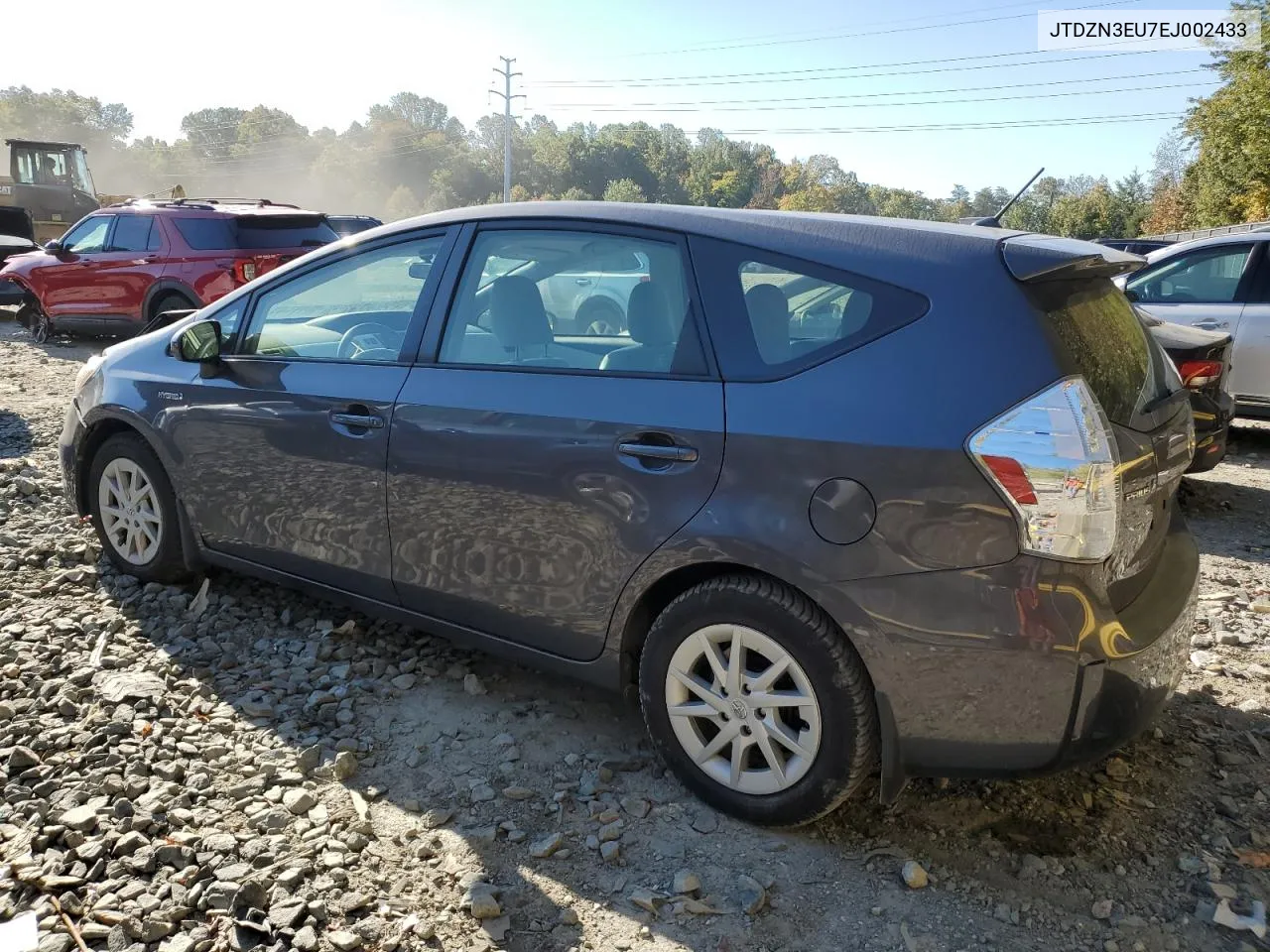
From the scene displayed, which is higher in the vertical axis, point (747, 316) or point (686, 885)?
point (747, 316)

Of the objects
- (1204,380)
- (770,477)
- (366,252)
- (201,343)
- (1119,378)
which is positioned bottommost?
(1204,380)

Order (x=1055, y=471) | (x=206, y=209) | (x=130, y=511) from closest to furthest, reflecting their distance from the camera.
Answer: (x=1055, y=471) < (x=130, y=511) < (x=206, y=209)

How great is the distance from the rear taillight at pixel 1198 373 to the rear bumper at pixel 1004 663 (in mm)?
3783

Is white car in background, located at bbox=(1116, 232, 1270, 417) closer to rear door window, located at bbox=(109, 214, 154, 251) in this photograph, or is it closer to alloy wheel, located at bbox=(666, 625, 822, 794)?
alloy wheel, located at bbox=(666, 625, 822, 794)

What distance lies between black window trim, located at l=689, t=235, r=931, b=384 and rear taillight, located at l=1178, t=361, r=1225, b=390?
4046 millimetres

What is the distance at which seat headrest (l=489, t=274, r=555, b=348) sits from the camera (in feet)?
10.6

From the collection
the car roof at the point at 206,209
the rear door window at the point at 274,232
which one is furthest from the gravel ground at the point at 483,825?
the car roof at the point at 206,209

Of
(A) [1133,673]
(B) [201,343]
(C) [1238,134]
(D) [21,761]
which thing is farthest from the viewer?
(C) [1238,134]

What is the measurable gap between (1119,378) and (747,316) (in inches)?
38.5

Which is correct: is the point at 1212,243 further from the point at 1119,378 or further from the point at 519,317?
the point at 519,317

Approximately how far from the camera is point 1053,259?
250cm

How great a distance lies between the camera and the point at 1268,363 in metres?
7.52

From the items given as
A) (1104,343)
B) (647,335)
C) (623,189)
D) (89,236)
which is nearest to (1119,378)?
(1104,343)

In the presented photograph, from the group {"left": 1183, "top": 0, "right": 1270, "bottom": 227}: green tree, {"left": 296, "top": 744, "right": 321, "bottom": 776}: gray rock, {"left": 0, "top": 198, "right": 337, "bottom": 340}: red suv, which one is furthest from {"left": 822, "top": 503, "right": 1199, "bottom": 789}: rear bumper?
{"left": 1183, "top": 0, "right": 1270, "bottom": 227}: green tree
